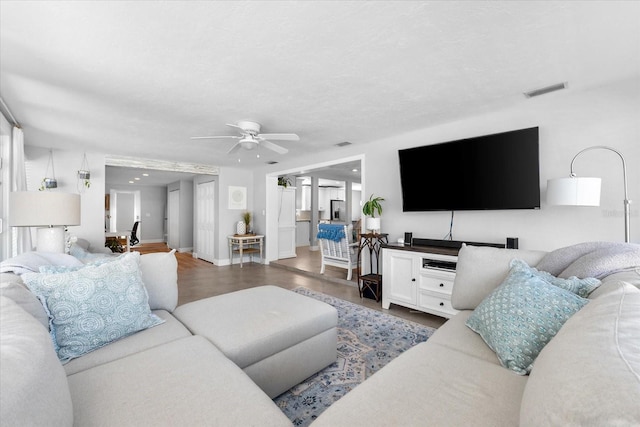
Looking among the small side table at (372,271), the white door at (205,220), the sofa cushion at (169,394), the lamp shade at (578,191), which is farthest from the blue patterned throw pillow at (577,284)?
the white door at (205,220)

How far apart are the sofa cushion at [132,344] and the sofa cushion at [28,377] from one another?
0.55 meters

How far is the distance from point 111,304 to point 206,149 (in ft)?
12.3

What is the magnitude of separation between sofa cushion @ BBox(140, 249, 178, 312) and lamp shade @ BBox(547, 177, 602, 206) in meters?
3.01

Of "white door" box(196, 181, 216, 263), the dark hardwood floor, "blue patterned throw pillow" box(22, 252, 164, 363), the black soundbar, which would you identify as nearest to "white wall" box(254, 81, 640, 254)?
the black soundbar

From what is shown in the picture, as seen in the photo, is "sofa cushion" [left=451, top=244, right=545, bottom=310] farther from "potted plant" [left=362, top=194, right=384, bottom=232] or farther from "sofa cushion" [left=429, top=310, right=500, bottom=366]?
"potted plant" [left=362, top=194, right=384, bottom=232]

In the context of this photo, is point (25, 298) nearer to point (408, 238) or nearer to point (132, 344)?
point (132, 344)

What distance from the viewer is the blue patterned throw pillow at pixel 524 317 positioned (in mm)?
1165

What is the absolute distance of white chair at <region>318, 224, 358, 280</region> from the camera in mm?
4855

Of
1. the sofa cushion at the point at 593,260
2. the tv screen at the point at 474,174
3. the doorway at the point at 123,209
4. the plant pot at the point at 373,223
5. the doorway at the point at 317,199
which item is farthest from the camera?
the doorway at the point at 123,209

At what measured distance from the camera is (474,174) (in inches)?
122

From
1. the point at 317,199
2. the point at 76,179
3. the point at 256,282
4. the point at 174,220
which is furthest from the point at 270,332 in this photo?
the point at 174,220

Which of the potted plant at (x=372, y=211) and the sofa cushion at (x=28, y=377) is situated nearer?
the sofa cushion at (x=28, y=377)

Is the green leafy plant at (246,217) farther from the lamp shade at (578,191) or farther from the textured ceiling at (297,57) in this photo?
the lamp shade at (578,191)

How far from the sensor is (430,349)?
1.38 meters
